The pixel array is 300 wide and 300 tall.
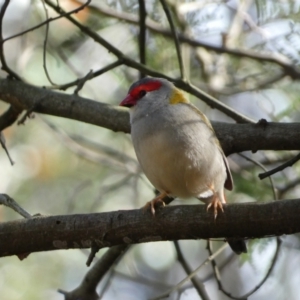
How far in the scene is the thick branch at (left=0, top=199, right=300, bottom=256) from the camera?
3.14m

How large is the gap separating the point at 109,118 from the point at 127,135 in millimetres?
2439

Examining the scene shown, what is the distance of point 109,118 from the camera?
188 inches

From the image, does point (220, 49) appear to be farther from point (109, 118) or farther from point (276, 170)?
point (276, 170)

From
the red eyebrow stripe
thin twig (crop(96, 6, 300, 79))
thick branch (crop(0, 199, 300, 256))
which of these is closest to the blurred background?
thin twig (crop(96, 6, 300, 79))

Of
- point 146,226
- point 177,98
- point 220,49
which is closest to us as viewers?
point 146,226

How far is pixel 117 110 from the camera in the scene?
15.8ft

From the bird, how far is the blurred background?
1.00 m

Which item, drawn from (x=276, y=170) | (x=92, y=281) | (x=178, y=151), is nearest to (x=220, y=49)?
(x=178, y=151)

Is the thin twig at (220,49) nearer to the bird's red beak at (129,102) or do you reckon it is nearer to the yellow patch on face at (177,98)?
the yellow patch on face at (177,98)

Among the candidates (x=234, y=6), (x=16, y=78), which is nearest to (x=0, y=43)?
(x=16, y=78)

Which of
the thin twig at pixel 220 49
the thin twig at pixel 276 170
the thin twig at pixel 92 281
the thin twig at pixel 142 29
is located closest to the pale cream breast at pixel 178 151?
the thin twig at pixel 276 170

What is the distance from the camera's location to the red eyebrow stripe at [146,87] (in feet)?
15.1

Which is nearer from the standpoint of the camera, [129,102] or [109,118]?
[129,102]

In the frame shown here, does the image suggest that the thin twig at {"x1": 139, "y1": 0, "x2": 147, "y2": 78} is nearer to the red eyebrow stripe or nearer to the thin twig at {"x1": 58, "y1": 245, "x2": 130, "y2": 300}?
the red eyebrow stripe
